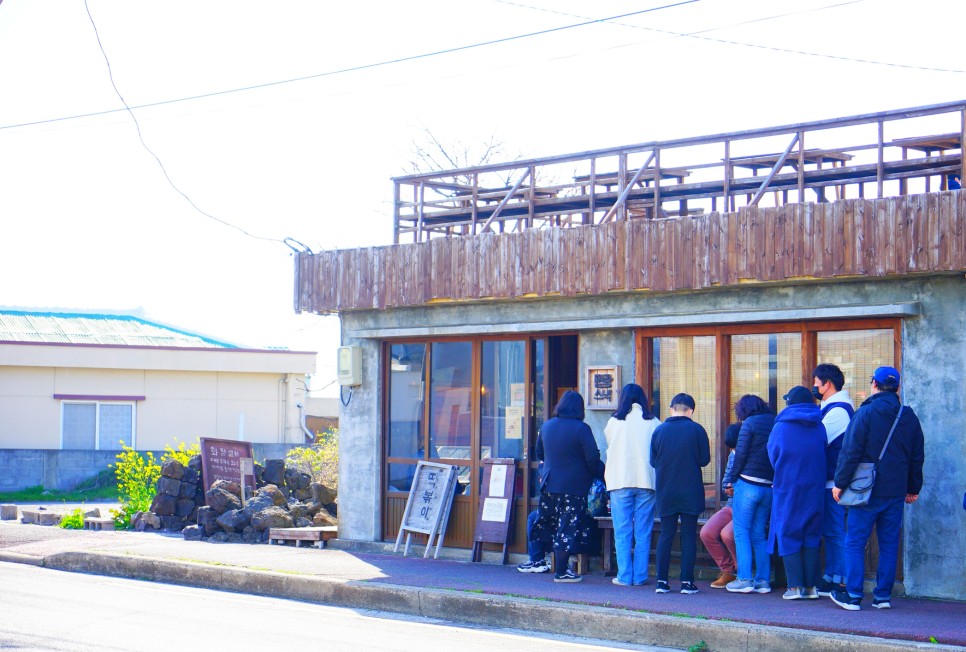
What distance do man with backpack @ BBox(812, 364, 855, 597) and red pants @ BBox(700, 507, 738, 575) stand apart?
A: 92cm

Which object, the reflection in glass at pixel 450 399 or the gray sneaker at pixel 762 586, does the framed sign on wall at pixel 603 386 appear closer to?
the reflection in glass at pixel 450 399

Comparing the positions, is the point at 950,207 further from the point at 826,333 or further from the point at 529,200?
the point at 529,200

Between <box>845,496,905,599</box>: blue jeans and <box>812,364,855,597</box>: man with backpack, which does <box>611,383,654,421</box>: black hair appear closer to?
<box>812,364,855,597</box>: man with backpack

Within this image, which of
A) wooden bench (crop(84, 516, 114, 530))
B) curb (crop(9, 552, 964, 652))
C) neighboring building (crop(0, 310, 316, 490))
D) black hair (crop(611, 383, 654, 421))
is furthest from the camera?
neighboring building (crop(0, 310, 316, 490))

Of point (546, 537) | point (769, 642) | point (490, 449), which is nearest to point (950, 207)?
point (769, 642)

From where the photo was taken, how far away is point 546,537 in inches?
477

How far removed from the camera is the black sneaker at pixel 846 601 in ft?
31.6

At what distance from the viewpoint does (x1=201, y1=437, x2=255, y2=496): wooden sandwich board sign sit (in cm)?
1784

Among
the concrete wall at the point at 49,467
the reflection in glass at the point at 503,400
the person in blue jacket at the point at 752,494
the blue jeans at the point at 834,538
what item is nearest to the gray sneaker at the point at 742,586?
the person in blue jacket at the point at 752,494

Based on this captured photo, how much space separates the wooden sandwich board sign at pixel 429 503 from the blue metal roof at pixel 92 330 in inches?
938

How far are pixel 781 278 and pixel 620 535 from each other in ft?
9.71

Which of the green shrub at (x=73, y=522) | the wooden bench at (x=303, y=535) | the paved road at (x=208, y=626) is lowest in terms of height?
the green shrub at (x=73, y=522)

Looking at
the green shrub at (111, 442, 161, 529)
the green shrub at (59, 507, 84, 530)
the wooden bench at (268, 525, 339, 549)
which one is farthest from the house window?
the wooden bench at (268, 525, 339, 549)

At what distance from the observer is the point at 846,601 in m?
9.68
